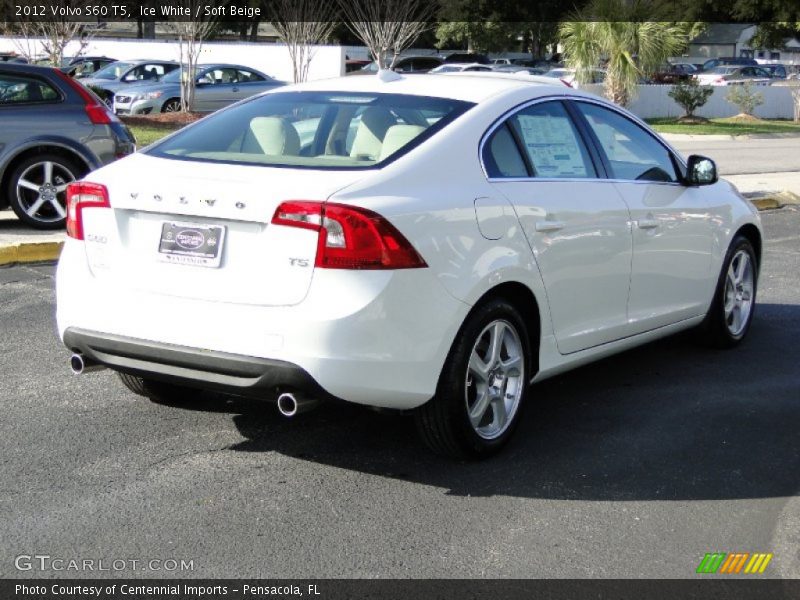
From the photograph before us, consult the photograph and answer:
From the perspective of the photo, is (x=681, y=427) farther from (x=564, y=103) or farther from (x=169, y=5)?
(x=169, y=5)

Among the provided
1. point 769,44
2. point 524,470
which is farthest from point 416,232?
point 769,44

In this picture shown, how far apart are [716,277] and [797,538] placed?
2.73 m

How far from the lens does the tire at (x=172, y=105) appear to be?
A: 1053 inches

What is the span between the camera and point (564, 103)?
5914mm

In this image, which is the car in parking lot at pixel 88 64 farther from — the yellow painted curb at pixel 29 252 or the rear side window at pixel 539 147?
the rear side window at pixel 539 147

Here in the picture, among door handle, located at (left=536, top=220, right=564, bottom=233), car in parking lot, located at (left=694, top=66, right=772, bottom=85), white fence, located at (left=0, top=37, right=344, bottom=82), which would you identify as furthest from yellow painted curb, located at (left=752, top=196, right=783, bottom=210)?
car in parking lot, located at (left=694, top=66, right=772, bottom=85)

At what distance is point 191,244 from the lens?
183 inches

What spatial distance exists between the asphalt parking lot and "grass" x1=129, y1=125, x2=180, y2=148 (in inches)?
529

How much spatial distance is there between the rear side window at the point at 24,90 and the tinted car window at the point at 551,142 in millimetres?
6580

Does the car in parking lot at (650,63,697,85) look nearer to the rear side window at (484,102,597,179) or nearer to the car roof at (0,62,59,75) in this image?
the car roof at (0,62,59,75)

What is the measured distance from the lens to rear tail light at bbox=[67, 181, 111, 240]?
4.91 meters

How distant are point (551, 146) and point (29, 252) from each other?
5.58 m

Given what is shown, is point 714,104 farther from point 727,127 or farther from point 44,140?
point 44,140
